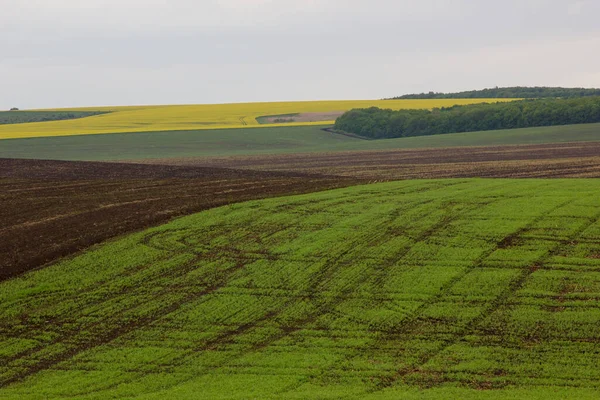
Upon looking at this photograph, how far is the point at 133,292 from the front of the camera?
1101 inches

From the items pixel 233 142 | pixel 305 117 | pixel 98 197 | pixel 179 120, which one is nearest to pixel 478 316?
pixel 98 197

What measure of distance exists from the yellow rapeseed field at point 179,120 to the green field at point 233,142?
949cm

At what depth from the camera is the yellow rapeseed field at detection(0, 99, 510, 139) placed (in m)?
114

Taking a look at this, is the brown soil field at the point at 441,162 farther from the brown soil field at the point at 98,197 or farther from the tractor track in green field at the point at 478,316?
the tractor track in green field at the point at 478,316

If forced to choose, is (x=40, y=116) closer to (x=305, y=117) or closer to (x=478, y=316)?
(x=305, y=117)

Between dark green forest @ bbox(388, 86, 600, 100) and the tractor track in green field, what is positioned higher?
dark green forest @ bbox(388, 86, 600, 100)

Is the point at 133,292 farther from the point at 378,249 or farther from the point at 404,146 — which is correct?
the point at 404,146

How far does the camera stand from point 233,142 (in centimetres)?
9594

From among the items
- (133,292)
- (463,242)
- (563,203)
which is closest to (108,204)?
(133,292)

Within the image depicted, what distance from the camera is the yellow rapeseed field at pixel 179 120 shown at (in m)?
114

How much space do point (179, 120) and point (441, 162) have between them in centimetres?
7003

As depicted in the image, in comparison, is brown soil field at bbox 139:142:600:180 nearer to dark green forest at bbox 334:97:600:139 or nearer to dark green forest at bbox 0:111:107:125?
dark green forest at bbox 334:97:600:139

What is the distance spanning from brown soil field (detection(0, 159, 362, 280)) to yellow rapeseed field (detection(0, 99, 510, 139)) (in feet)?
177

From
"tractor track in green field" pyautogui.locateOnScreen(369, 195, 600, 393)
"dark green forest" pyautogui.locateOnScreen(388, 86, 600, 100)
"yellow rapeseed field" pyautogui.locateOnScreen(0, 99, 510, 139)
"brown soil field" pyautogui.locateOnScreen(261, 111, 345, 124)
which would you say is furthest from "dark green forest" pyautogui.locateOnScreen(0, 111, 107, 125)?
"tractor track in green field" pyautogui.locateOnScreen(369, 195, 600, 393)
